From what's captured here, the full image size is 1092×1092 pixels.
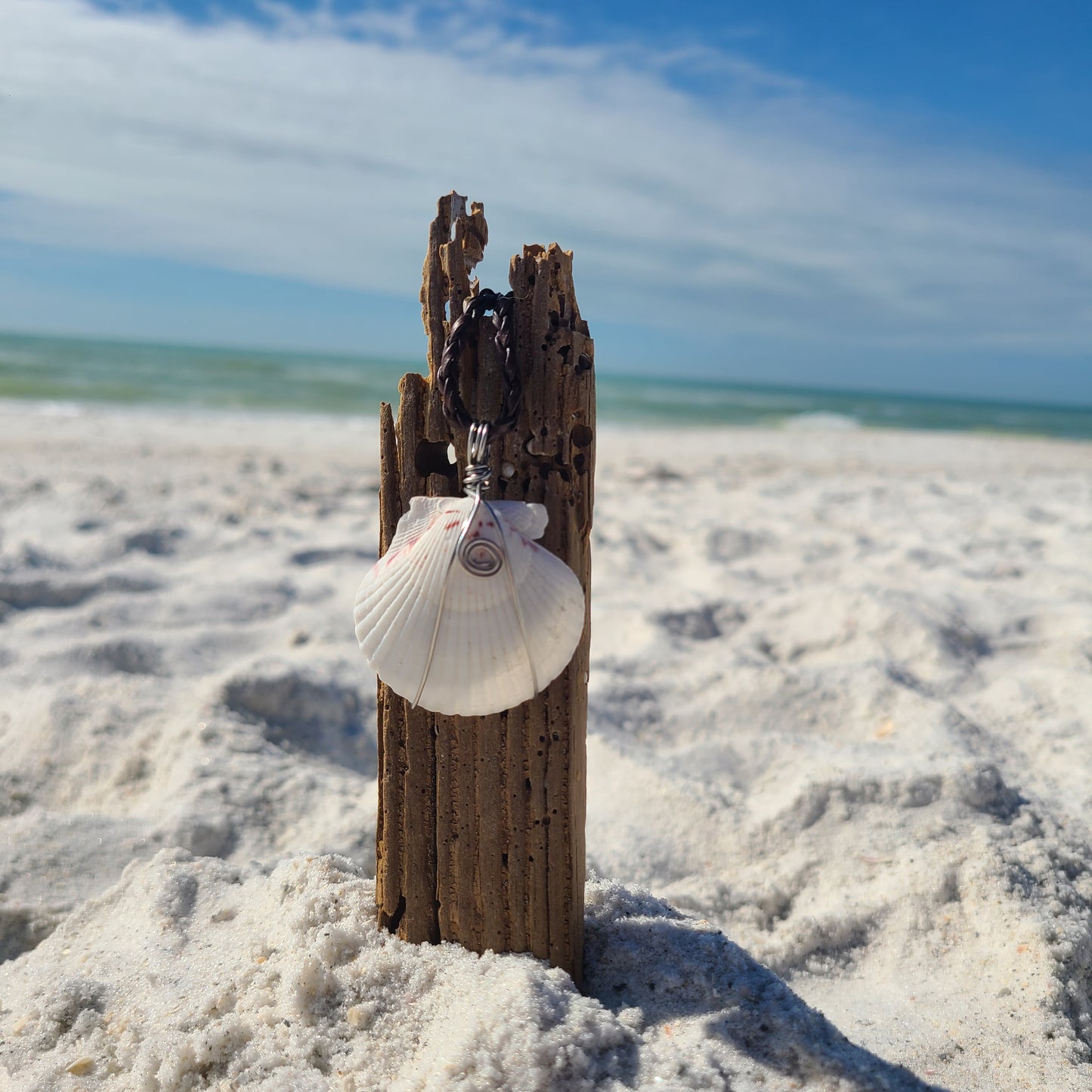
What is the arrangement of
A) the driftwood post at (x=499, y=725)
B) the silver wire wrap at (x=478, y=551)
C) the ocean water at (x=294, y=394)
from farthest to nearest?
the ocean water at (x=294, y=394) < the driftwood post at (x=499, y=725) < the silver wire wrap at (x=478, y=551)

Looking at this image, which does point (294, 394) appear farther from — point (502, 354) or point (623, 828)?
point (502, 354)

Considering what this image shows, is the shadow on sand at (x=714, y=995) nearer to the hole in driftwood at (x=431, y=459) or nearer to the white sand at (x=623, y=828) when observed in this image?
the white sand at (x=623, y=828)

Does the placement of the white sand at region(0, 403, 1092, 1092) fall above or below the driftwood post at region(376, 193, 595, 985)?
below

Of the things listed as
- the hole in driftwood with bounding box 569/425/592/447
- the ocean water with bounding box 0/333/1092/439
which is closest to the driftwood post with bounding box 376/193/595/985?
the hole in driftwood with bounding box 569/425/592/447

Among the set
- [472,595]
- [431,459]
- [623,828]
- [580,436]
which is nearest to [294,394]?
[623,828]

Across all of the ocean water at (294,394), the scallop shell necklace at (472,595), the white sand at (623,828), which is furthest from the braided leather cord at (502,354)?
the ocean water at (294,394)

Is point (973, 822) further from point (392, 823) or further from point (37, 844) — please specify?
point (37, 844)

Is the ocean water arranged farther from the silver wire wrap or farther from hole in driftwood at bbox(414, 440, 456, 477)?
the silver wire wrap
